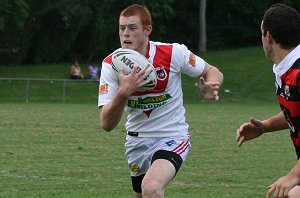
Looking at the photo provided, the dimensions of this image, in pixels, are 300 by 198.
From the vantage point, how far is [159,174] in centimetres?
668

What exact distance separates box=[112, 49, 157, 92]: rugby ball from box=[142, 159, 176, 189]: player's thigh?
67 centimetres

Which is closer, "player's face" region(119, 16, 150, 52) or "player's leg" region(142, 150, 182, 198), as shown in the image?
"player's leg" region(142, 150, 182, 198)

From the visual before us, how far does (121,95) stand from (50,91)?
29.3 metres

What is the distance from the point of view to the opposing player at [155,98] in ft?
23.0

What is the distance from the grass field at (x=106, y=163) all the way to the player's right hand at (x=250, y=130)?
3.02m

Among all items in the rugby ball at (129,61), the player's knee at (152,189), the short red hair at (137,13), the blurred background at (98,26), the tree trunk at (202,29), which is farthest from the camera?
the tree trunk at (202,29)

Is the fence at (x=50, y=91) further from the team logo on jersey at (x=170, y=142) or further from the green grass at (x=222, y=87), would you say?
the team logo on jersey at (x=170, y=142)

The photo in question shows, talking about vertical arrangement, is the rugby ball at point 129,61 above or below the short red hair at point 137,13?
below

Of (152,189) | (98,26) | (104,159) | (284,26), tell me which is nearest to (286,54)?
(284,26)

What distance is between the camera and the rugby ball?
6.64 metres

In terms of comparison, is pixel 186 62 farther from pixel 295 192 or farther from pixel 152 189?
pixel 295 192

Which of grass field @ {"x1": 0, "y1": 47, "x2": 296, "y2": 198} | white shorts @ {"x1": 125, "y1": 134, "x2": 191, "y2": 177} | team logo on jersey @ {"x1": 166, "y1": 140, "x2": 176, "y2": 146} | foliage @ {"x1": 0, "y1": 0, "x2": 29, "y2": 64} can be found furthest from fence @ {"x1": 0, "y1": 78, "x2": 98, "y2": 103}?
team logo on jersey @ {"x1": 166, "y1": 140, "x2": 176, "y2": 146}

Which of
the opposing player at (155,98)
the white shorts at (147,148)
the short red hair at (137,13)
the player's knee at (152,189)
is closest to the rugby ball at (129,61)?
the opposing player at (155,98)

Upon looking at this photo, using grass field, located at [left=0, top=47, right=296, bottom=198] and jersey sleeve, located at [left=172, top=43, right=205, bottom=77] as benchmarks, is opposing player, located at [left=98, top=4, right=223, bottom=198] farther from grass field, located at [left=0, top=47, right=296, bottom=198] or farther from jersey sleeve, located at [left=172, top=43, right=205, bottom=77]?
grass field, located at [left=0, top=47, right=296, bottom=198]
